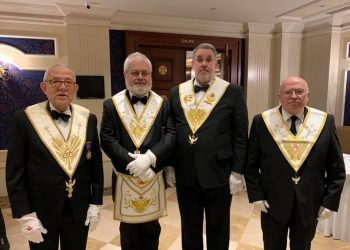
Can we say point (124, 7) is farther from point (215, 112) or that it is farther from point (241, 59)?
point (215, 112)

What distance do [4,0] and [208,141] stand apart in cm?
314

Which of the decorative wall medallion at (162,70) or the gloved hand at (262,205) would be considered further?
the decorative wall medallion at (162,70)

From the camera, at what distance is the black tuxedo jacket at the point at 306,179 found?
5.05 feet

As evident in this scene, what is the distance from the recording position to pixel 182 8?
377 centimetres

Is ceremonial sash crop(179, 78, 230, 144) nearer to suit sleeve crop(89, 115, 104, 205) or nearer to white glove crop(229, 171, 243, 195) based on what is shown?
white glove crop(229, 171, 243, 195)

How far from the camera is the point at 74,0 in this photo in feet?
11.2

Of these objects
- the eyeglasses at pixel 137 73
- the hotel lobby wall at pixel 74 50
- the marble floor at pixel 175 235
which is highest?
the hotel lobby wall at pixel 74 50

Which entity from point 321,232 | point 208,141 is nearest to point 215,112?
point 208,141

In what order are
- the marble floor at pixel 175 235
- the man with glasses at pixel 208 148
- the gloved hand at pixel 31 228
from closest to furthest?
the gloved hand at pixel 31 228
the man with glasses at pixel 208 148
the marble floor at pixel 175 235

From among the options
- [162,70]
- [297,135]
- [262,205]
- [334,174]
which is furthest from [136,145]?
[162,70]

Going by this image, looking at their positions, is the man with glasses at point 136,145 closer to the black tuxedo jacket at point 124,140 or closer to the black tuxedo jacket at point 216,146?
the black tuxedo jacket at point 124,140

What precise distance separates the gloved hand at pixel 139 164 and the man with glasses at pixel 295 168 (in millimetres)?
585

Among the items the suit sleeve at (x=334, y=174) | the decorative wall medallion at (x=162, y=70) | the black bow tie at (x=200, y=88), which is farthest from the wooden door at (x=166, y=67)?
the suit sleeve at (x=334, y=174)

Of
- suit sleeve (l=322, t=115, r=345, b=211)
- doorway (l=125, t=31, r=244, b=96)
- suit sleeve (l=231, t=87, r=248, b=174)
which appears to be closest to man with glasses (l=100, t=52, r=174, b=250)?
suit sleeve (l=231, t=87, r=248, b=174)
